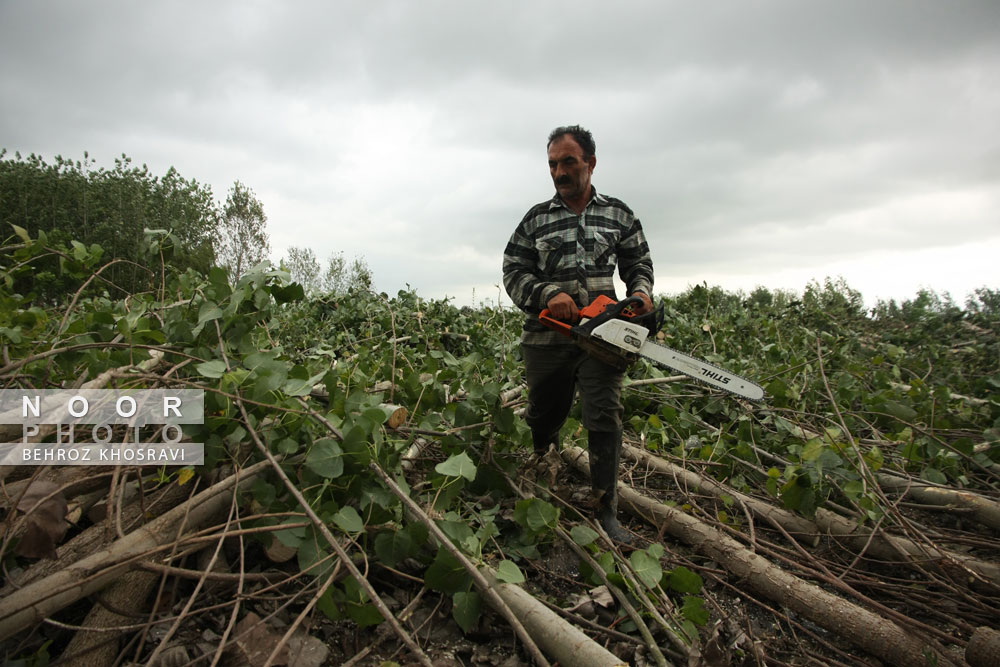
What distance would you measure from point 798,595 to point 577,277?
1.64m

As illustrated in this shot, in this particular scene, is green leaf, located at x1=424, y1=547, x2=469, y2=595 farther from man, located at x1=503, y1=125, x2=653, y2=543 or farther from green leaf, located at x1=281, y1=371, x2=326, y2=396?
man, located at x1=503, y1=125, x2=653, y2=543

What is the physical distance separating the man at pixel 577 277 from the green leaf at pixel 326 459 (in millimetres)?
1127

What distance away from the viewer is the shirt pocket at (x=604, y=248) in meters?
2.67

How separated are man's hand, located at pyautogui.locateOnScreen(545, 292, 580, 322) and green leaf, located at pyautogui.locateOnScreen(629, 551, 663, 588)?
39.3 inches

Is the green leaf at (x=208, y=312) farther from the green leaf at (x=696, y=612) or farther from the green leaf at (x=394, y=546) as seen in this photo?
the green leaf at (x=696, y=612)

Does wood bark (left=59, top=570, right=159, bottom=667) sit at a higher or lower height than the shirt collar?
lower

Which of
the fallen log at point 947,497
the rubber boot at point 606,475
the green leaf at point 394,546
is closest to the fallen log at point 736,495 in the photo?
the fallen log at point 947,497

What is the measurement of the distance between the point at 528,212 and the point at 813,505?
78.5 inches

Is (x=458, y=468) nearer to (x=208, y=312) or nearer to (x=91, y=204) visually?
(x=208, y=312)

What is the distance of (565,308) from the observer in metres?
2.40

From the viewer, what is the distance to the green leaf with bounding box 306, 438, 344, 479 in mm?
1796

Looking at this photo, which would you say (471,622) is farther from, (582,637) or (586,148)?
(586,148)

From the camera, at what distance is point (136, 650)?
5.31 ft

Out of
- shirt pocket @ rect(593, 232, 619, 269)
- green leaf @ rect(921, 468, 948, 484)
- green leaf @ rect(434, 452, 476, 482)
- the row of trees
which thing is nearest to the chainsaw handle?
shirt pocket @ rect(593, 232, 619, 269)
